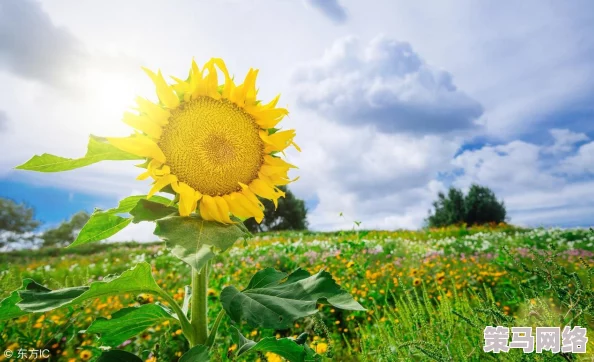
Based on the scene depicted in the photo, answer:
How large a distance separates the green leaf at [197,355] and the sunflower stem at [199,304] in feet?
0.52

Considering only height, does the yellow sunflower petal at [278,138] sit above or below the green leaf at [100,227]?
above

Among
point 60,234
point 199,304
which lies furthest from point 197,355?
point 60,234

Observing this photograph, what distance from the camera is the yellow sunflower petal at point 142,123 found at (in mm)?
1141

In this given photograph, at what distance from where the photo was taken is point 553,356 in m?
2.03

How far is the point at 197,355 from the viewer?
123 cm

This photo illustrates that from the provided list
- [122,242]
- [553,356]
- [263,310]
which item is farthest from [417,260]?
[122,242]

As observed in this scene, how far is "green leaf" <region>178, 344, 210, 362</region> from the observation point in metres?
1.21

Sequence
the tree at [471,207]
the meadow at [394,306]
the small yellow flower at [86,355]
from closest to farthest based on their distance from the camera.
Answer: the meadow at [394,306], the small yellow flower at [86,355], the tree at [471,207]

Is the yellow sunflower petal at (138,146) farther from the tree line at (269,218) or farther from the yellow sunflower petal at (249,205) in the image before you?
the tree line at (269,218)

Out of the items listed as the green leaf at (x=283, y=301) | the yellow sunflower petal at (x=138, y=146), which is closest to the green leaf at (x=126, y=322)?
the green leaf at (x=283, y=301)

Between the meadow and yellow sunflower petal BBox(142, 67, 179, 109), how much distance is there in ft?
2.94

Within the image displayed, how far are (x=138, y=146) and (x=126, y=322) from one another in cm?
66

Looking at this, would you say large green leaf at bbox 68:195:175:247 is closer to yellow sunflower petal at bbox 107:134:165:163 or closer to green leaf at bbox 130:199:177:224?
green leaf at bbox 130:199:177:224

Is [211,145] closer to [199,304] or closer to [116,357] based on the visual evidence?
[199,304]
